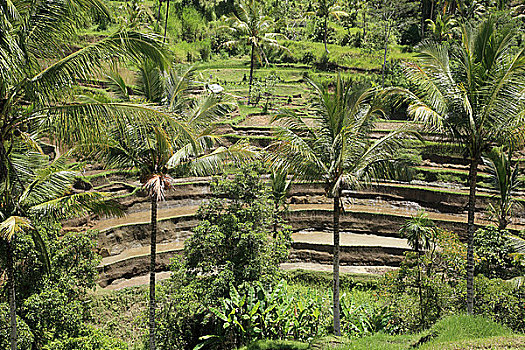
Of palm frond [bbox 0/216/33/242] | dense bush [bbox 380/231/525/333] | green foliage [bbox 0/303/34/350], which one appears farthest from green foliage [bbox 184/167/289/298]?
palm frond [bbox 0/216/33/242]

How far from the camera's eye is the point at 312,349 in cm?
1046

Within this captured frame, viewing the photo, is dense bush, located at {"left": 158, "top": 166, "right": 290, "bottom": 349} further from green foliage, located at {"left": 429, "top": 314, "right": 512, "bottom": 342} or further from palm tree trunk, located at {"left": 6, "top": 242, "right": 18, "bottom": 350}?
green foliage, located at {"left": 429, "top": 314, "right": 512, "bottom": 342}

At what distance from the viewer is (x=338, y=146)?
1032 centimetres

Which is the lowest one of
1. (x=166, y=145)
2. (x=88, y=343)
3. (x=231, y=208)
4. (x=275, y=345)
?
(x=275, y=345)

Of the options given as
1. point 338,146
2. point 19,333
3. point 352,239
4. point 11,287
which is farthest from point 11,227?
point 352,239

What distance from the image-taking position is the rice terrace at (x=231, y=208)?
6.47 meters

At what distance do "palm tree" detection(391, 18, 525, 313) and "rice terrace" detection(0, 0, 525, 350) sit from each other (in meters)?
0.05

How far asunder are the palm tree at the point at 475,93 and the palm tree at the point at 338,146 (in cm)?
99

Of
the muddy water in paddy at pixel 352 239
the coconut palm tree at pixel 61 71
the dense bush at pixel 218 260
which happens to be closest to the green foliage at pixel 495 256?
the muddy water in paddy at pixel 352 239

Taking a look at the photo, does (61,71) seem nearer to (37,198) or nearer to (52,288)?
(37,198)

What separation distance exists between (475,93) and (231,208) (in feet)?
23.5

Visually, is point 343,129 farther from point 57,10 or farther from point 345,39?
point 345,39

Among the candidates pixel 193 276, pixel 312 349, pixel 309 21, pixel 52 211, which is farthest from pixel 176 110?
pixel 309 21

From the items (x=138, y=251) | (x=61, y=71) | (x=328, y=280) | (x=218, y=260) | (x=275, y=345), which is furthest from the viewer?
(x=138, y=251)
